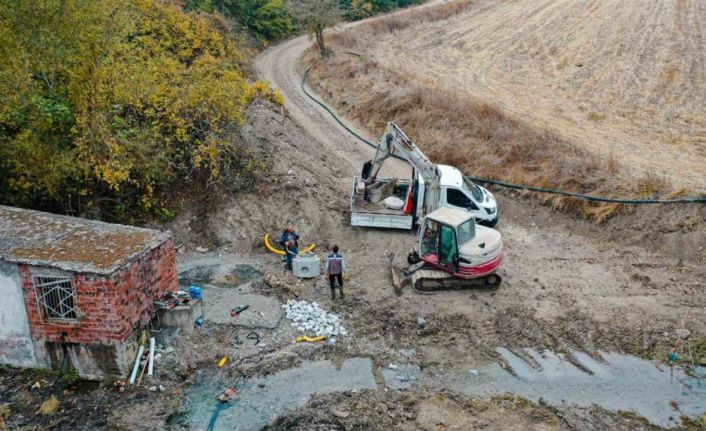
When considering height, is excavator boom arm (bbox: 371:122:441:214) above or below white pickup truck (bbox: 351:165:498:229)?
above

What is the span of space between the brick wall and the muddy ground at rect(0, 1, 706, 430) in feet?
3.38

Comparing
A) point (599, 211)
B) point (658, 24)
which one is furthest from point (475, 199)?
point (658, 24)

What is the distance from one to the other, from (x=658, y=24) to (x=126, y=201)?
1572 inches

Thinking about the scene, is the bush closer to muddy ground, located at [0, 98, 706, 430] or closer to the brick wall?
muddy ground, located at [0, 98, 706, 430]

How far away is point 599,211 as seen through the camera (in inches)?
758

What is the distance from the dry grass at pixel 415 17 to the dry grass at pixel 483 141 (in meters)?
17.8

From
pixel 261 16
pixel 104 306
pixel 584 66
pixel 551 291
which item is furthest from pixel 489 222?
pixel 261 16

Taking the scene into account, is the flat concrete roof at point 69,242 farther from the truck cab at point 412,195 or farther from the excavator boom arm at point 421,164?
the excavator boom arm at point 421,164

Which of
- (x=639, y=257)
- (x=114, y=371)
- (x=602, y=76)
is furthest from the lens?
(x=602, y=76)

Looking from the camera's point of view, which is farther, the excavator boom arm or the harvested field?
the harvested field

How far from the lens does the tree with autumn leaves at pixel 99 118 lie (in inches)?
583

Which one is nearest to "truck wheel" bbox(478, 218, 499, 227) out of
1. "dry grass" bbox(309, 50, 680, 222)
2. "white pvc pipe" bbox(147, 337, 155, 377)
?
"dry grass" bbox(309, 50, 680, 222)

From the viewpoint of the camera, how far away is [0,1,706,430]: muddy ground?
1128 centimetres

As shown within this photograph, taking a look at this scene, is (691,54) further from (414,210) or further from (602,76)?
(414,210)
